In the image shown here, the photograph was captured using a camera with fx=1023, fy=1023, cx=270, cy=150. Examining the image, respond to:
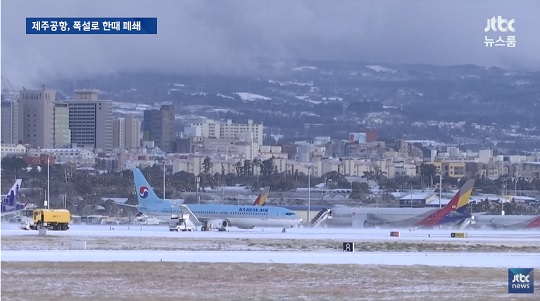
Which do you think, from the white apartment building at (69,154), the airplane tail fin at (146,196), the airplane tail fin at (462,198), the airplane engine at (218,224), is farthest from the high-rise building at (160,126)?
the airplane engine at (218,224)

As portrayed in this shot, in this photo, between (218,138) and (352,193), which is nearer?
(352,193)

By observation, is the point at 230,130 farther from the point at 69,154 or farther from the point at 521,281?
the point at 521,281

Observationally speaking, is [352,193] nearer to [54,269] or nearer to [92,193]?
[92,193]

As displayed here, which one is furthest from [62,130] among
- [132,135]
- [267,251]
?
[267,251]

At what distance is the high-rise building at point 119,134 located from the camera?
12781 cm

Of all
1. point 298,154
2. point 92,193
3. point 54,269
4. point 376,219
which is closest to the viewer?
point 54,269

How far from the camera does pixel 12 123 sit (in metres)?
110

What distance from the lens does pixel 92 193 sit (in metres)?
84.3

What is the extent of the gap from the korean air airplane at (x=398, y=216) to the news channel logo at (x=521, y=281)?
1890 inches

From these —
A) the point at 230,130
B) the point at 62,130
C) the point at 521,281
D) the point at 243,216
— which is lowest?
the point at 243,216

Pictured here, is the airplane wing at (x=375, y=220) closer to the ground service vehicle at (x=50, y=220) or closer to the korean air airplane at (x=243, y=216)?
the korean air airplane at (x=243, y=216)

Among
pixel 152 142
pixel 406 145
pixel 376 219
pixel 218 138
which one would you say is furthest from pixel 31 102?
pixel 376 219

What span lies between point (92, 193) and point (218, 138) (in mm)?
53989

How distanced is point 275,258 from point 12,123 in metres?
86.2
